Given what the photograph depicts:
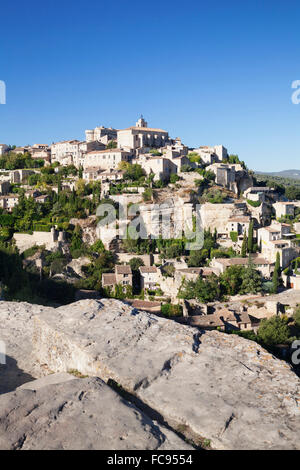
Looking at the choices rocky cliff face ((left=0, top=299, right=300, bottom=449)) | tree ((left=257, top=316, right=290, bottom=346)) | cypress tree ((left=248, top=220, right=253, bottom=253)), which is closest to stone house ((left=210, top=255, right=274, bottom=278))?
cypress tree ((left=248, top=220, right=253, bottom=253))

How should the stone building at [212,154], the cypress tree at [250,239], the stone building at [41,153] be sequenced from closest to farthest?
the cypress tree at [250,239] < the stone building at [212,154] < the stone building at [41,153]

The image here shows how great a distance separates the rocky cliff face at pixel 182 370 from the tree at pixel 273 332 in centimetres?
1664

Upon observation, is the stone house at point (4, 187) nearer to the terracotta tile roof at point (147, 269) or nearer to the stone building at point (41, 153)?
the stone building at point (41, 153)

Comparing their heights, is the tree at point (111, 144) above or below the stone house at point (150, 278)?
above

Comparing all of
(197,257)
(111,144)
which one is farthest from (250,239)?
(111,144)

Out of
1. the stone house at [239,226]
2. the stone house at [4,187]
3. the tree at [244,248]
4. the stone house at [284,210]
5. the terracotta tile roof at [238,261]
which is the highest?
the stone house at [4,187]

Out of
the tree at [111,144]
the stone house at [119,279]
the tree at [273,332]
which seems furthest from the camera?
the tree at [111,144]

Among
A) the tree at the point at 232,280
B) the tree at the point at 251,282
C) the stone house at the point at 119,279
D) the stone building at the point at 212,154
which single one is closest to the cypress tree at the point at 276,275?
the tree at the point at 251,282

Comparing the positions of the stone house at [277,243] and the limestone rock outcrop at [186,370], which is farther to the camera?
the stone house at [277,243]

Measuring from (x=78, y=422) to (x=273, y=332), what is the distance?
19002 mm

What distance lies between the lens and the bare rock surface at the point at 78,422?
3.21m

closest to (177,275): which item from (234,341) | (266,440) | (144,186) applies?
(144,186)
